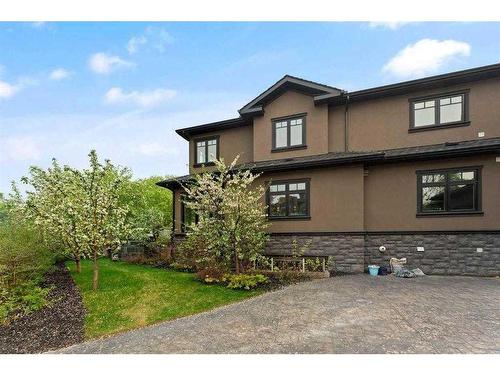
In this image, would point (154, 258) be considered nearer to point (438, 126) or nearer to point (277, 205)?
point (277, 205)

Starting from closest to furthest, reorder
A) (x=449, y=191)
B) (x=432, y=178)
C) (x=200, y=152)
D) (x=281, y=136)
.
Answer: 1. (x=449, y=191)
2. (x=432, y=178)
3. (x=281, y=136)
4. (x=200, y=152)

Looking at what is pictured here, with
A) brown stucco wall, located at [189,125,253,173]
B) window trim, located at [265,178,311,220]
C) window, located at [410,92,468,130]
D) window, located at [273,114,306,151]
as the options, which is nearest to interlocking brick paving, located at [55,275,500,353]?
window trim, located at [265,178,311,220]

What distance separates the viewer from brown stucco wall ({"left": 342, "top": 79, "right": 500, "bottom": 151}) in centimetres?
1143

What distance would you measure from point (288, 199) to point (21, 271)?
985cm

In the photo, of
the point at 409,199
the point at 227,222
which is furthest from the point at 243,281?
the point at 409,199

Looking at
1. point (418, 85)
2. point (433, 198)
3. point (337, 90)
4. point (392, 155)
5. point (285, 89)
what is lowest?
point (433, 198)

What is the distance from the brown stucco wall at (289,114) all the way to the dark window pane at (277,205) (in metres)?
1.92

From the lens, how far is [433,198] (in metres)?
11.7

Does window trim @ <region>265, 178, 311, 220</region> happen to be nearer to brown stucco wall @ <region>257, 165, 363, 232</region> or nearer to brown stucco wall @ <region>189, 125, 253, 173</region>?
brown stucco wall @ <region>257, 165, 363, 232</region>
